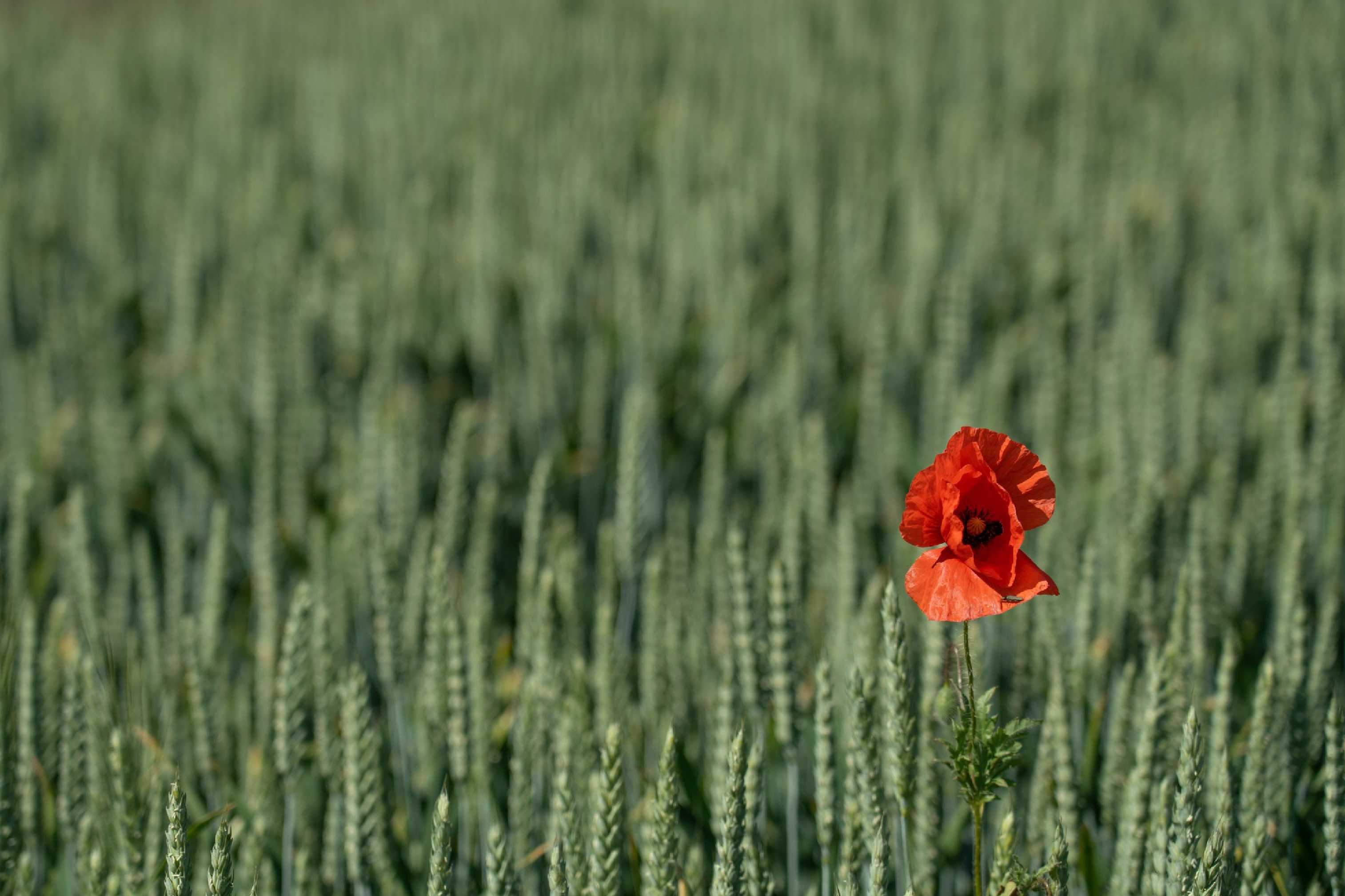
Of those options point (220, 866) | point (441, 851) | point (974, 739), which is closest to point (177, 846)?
point (220, 866)

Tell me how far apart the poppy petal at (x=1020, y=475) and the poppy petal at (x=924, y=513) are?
0.02m

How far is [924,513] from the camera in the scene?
583mm

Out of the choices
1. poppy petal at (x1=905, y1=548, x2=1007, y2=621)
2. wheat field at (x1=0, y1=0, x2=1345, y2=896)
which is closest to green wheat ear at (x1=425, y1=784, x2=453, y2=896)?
wheat field at (x1=0, y1=0, x2=1345, y2=896)

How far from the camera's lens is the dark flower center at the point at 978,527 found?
0.59 m

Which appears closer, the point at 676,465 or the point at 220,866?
the point at 220,866

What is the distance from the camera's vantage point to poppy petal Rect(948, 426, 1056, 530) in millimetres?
583

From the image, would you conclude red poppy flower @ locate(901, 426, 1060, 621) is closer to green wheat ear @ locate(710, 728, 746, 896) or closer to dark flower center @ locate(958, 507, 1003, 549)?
dark flower center @ locate(958, 507, 1003, 549)

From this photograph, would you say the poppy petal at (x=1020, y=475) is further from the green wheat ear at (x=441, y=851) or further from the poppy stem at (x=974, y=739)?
the green wheat ear at (x=441, y=851)

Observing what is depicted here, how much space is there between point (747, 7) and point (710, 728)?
2.92 m

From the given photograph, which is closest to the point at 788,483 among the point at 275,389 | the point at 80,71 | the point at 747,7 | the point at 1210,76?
the point at 275,389

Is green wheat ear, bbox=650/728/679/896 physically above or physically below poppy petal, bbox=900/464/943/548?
below

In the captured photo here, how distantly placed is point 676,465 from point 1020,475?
932 mm

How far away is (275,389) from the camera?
1.42 m

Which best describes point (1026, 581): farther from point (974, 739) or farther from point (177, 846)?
point (177, 846)
